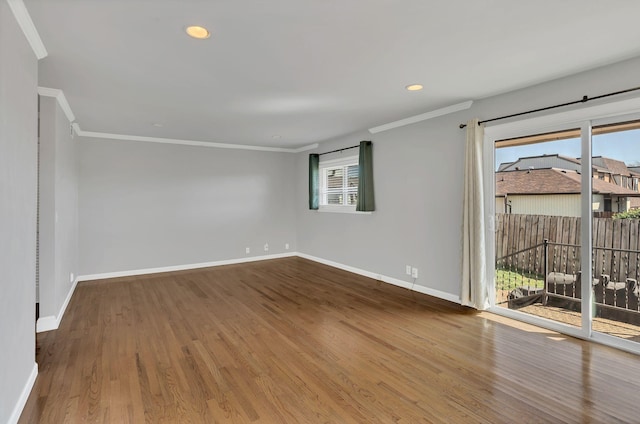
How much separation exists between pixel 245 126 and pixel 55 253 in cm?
295

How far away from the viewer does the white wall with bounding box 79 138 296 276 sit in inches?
210

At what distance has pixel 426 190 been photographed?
4.39 metres

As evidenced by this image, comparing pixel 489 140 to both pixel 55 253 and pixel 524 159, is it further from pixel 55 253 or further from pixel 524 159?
pixel 55 253

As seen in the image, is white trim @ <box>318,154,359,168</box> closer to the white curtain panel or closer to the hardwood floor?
the white curtain panel

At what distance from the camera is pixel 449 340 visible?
2.99 metres

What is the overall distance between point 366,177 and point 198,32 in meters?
3.54

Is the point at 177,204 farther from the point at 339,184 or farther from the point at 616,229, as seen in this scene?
the point at 616,229

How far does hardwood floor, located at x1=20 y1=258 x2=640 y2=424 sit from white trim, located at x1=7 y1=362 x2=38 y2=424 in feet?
0.13

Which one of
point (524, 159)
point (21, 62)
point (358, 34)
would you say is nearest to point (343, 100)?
point (358, 34)

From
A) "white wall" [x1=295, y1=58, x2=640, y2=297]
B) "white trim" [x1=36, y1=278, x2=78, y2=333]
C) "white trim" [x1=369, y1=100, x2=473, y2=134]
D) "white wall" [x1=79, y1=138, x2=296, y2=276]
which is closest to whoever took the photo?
"white wall" [x1=295, y1=58, x2=640, y2=297]

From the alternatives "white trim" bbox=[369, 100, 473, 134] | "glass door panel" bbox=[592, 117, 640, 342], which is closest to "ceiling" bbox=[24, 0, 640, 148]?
"white trim" bbox=[369, 100, 473, 134]

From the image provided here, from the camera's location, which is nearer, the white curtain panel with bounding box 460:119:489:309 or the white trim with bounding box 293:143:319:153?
the white curtain panel with bounding box 460:119:489:309

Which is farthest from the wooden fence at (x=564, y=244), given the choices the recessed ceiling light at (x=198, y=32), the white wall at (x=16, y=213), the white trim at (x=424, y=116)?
the white wall at (x=16, y=213)

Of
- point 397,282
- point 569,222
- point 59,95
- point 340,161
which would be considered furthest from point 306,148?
point 569,222
